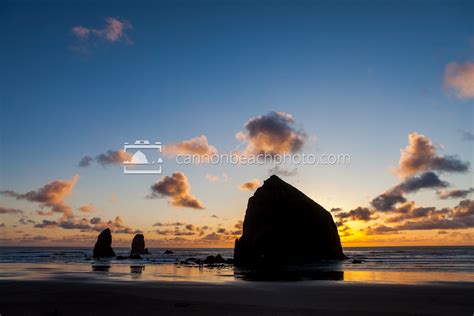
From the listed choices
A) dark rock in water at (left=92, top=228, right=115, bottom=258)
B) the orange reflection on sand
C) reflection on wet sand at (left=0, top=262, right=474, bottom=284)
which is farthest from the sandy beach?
dark rock in water at (left=92, top=228, right=115, bottom=258)

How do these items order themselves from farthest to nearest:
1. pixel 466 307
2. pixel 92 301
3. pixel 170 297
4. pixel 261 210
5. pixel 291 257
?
1. pixel 261 210
2. pixel 291 257
3. pixel 170 297
4. pixel 92 301
5. pixel 466 307

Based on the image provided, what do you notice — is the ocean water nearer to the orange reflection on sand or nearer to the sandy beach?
the orange reflection on sand

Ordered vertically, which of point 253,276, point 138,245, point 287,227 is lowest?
point 138,245

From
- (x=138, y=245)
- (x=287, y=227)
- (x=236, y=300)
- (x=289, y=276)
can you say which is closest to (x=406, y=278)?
(x=289, y=276)

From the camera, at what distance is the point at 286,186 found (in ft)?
300

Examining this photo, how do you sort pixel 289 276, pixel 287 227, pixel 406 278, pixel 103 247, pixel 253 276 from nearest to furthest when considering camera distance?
1. pixel 406 278
2. pixel 253 276
3. pixel 289 276
4. pixel 287 227
5. pixel 103 247

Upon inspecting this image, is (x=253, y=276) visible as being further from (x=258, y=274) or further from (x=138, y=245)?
(x=138, y=245)

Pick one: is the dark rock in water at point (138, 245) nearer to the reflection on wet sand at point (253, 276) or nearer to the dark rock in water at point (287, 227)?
the dark rock in water at point (287, 227)

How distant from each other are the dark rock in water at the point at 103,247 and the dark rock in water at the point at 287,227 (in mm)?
46449

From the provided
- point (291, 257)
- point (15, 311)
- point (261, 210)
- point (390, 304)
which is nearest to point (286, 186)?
point (261, 210)

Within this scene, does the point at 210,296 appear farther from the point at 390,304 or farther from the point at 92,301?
the point at 390,304

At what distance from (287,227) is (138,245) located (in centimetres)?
8431

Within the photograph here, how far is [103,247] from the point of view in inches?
4515

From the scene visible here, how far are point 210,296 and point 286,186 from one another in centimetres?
6808
